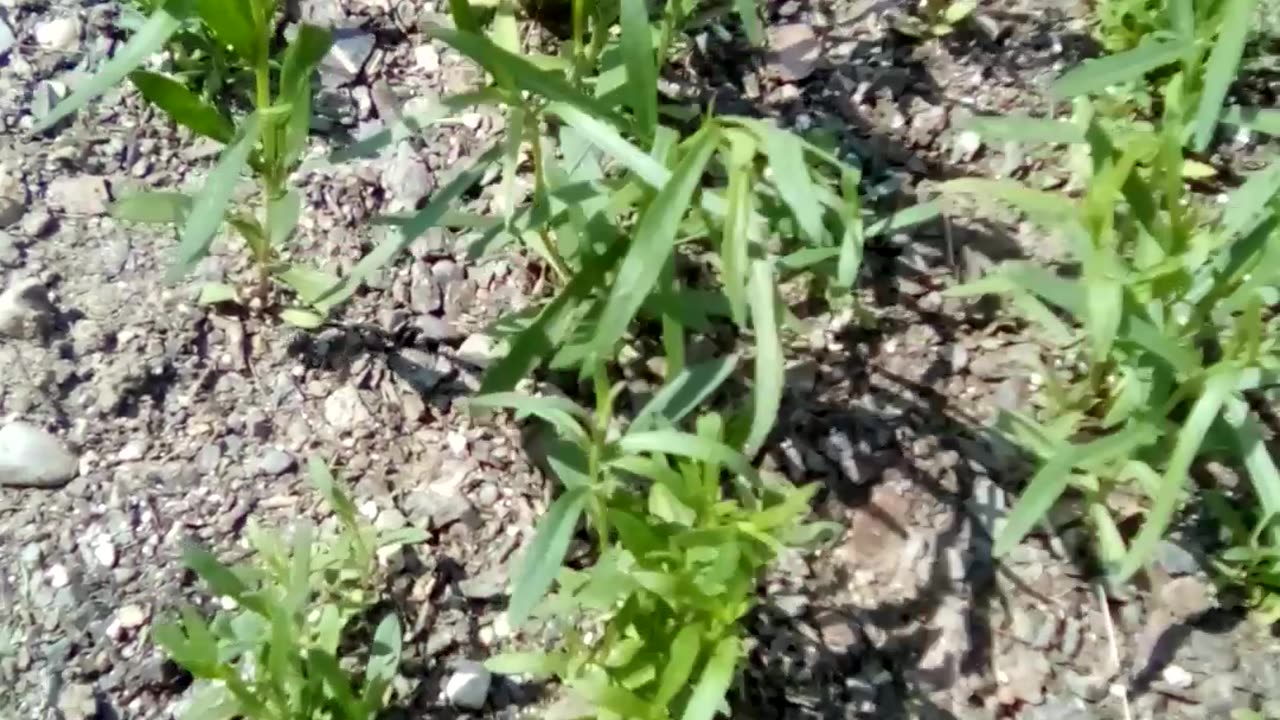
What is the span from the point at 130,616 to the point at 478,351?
44 cm

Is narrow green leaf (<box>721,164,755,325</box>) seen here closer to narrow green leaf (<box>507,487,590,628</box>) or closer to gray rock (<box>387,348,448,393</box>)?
narrow green leaf (<box>507,487,590,628</box>)

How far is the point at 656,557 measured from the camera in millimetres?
1190

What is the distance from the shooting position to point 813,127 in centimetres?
170

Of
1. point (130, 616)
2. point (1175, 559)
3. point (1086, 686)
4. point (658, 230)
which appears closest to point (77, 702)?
point (130, 616)

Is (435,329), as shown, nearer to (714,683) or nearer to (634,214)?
(634,214)

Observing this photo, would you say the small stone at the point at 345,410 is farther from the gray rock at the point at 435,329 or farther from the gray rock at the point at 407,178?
the gray rock at the point at 407,178

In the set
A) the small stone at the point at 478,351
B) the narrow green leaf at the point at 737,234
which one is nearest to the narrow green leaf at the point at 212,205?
the small stone at the point at 478,351

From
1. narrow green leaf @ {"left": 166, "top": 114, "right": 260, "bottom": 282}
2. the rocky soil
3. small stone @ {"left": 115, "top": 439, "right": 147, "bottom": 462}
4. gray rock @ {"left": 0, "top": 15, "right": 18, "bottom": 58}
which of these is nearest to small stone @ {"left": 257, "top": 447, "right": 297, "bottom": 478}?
the rocky soil

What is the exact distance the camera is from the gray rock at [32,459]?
1.35 meters

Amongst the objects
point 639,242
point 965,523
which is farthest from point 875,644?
point 639,242

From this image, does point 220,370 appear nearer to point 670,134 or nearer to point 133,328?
point 133,328

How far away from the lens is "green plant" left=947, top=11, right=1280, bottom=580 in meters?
1.30

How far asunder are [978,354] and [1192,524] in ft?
0.96

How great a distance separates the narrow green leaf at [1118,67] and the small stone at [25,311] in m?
1.08
